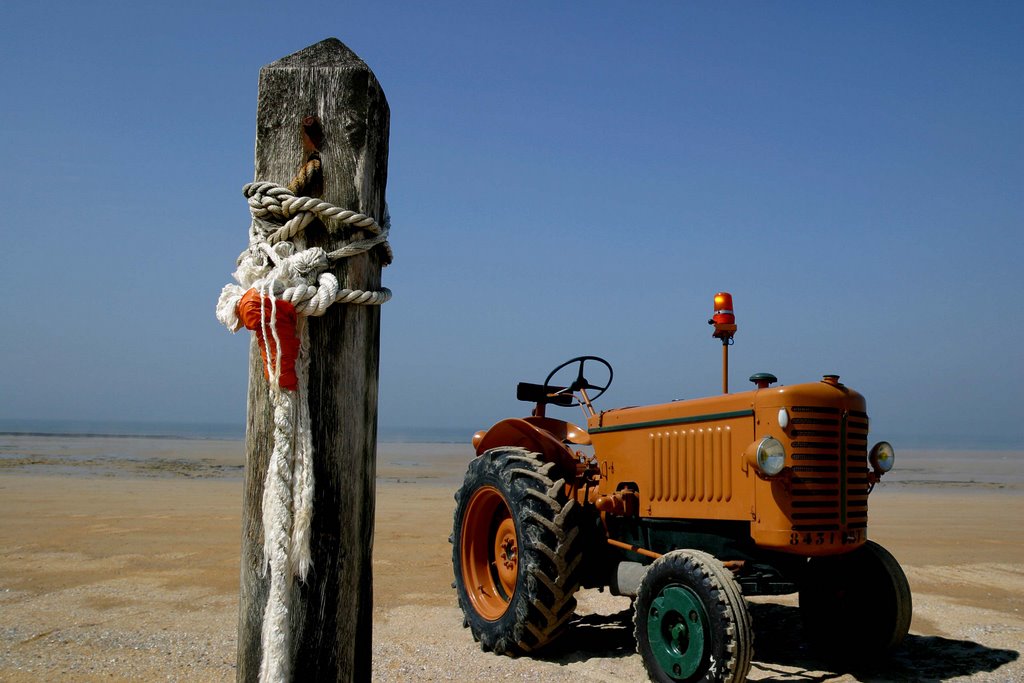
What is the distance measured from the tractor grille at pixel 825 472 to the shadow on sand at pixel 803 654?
35.7 inches

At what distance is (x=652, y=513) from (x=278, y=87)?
3.60 m

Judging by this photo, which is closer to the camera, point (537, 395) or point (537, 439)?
point (537, 439)

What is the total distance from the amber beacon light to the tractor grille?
2.67 feet

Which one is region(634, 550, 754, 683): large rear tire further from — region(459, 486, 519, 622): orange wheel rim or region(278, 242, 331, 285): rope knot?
region(278, 242, 331, 285): rope knot

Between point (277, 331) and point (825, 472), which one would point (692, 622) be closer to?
point (825, 472)

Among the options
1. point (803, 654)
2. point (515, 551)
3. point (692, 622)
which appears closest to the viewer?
point (692, 622)

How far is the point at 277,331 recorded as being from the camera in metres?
2.01

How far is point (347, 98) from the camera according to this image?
2.15 meters

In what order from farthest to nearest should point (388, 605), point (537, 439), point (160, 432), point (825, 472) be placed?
1. point (160, 432)
2. point (388, 605)
3. point (537, 439)
4. point (825, 472)

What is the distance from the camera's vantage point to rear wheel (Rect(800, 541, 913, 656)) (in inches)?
186

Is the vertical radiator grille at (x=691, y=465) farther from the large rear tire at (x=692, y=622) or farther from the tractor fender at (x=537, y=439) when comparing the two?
the tractor fender at (x=537, y=439)

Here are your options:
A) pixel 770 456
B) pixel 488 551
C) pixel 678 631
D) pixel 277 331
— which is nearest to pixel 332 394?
pixel 277 331

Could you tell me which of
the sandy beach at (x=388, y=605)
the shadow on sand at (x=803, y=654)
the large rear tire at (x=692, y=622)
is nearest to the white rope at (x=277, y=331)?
the large rear tire at (x=692, y=622)

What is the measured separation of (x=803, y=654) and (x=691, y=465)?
1.43m
